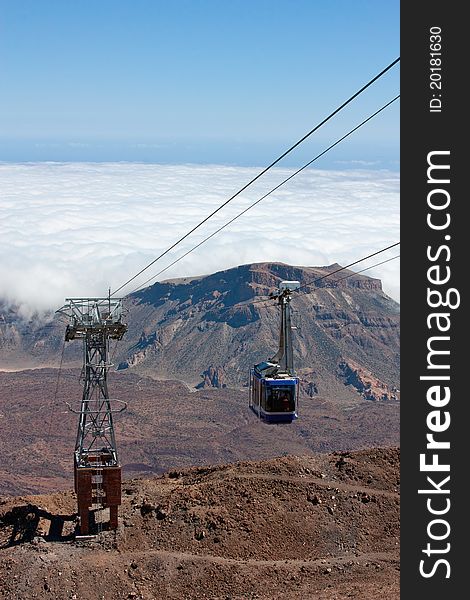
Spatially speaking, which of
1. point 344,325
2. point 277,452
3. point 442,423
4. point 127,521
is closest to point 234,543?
point 127,521

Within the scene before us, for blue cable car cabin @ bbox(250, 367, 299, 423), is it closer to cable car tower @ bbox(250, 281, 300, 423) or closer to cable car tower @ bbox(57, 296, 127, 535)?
cable car tower @ bbox(250, 281, 300, 423)

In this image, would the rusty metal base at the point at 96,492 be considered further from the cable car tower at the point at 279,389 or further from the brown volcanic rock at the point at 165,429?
the brown volcanic rock at the point at 165,429

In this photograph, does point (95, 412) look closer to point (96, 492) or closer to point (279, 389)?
point (96, 492)

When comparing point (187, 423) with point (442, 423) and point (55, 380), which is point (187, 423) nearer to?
point (55, 380)

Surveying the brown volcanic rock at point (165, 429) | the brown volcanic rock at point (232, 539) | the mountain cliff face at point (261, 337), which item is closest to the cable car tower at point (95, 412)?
the brown volcanic rock at point (232, 539)

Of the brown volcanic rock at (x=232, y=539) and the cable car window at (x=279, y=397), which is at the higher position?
the cable car window at (x=279, y=397)

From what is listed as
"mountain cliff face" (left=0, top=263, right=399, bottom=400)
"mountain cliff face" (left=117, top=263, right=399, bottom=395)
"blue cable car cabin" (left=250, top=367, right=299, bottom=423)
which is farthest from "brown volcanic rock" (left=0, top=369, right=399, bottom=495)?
"blue cable car cabin" (left=250, top=367, right=299, bottom=423)
